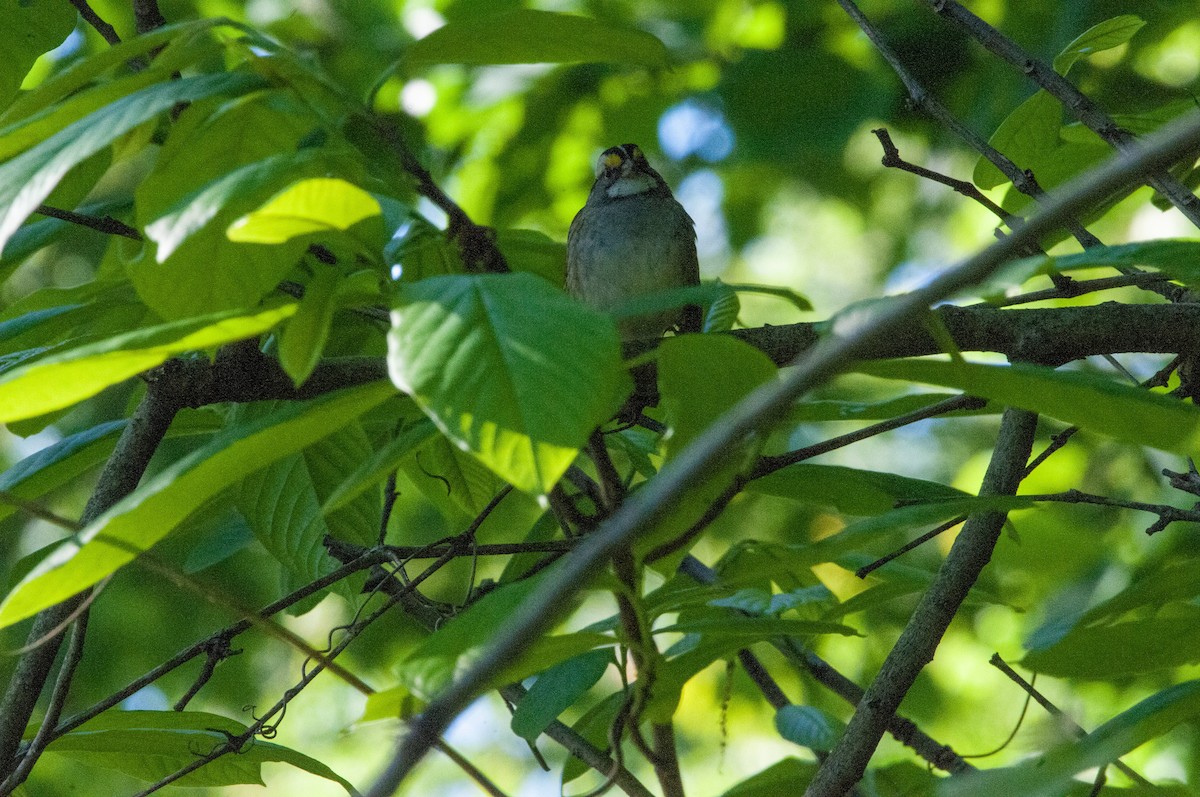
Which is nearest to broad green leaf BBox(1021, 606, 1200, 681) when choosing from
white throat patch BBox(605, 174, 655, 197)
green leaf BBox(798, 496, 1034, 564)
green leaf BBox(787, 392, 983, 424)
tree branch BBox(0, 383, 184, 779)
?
green leaf BBox(798, 496, 1034, 564)

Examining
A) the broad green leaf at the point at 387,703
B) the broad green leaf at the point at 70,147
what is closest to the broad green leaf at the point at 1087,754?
the broad green leaf at the point at 387,703

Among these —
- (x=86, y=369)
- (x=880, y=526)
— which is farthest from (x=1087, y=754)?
(x=86, y=369)

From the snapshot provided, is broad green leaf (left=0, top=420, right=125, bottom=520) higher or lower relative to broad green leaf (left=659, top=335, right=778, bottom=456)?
higher

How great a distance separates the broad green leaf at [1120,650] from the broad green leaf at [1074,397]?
0.81 ft

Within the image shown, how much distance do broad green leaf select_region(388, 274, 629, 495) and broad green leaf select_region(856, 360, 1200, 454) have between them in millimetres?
218

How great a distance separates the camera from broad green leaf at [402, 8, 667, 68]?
1051 millimetres

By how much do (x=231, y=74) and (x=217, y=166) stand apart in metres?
0.12

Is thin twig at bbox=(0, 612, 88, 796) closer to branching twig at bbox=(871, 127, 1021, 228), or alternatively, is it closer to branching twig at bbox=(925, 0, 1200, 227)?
branching twig at bbox=(871, 127, 1021, 228)

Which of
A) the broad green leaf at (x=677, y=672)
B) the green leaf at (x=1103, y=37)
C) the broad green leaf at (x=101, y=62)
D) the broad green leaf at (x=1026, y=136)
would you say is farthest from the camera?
the broad green leaf at (x=1026, y=136)

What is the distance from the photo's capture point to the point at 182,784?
5.19 ft

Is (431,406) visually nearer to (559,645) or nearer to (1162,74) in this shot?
(559,645)

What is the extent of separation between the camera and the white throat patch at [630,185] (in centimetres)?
393

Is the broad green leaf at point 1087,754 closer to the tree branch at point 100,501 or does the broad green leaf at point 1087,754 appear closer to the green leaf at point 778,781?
the green leaf at point 778,781

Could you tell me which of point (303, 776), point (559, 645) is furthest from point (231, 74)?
point (303, 776)
